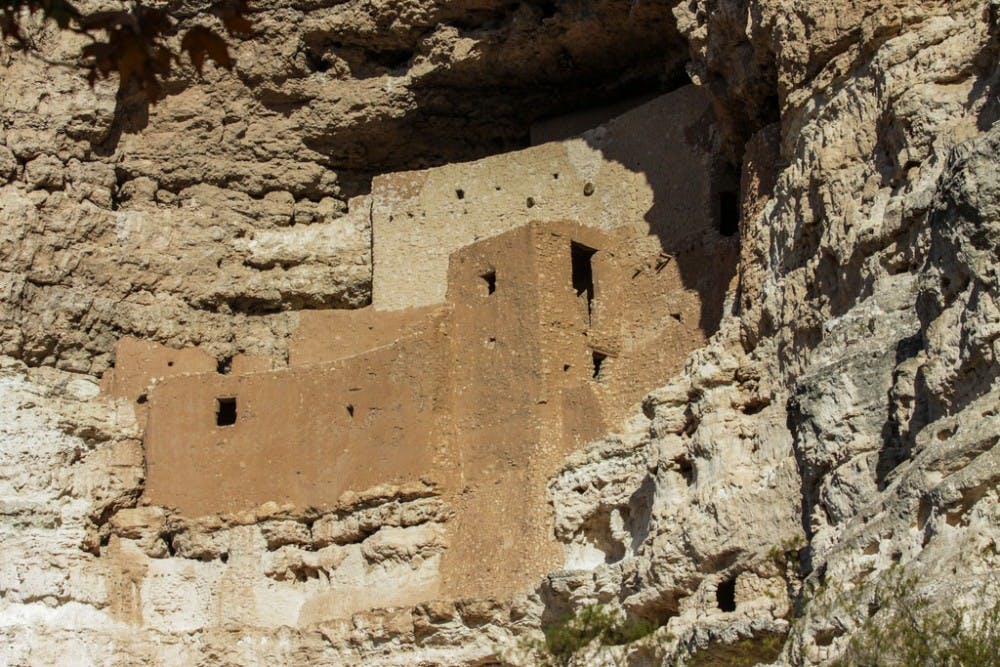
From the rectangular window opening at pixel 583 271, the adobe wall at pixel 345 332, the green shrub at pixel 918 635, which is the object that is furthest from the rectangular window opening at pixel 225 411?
the green shrub at pixel 918 635

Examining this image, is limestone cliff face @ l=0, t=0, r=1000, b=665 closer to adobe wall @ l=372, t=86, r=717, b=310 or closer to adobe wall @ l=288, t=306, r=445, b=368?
adobe wall @ l=372, t=86, r=717, b=310

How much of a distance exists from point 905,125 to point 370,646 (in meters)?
8.45

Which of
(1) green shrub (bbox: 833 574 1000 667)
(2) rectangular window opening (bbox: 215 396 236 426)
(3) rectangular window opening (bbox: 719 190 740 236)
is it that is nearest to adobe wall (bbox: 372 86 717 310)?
(3) rectangular window opening (bbox: 719 190 740 236)

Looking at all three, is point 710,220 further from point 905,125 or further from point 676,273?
point 905,125

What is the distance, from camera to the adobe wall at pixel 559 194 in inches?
844

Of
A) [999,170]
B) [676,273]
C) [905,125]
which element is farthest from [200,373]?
[999,170]

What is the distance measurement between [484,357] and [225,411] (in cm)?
398

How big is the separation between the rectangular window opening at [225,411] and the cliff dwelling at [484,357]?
1.1 inches

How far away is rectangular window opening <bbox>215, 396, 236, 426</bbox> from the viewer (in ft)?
73.5

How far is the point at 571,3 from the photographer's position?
22.9 metres

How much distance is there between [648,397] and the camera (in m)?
17.5

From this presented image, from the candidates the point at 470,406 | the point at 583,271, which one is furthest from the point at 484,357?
the point at 583,271

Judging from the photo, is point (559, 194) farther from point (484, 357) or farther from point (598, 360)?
point (484, 357)

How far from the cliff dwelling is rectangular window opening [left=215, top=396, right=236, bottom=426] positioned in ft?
→ 0.09
